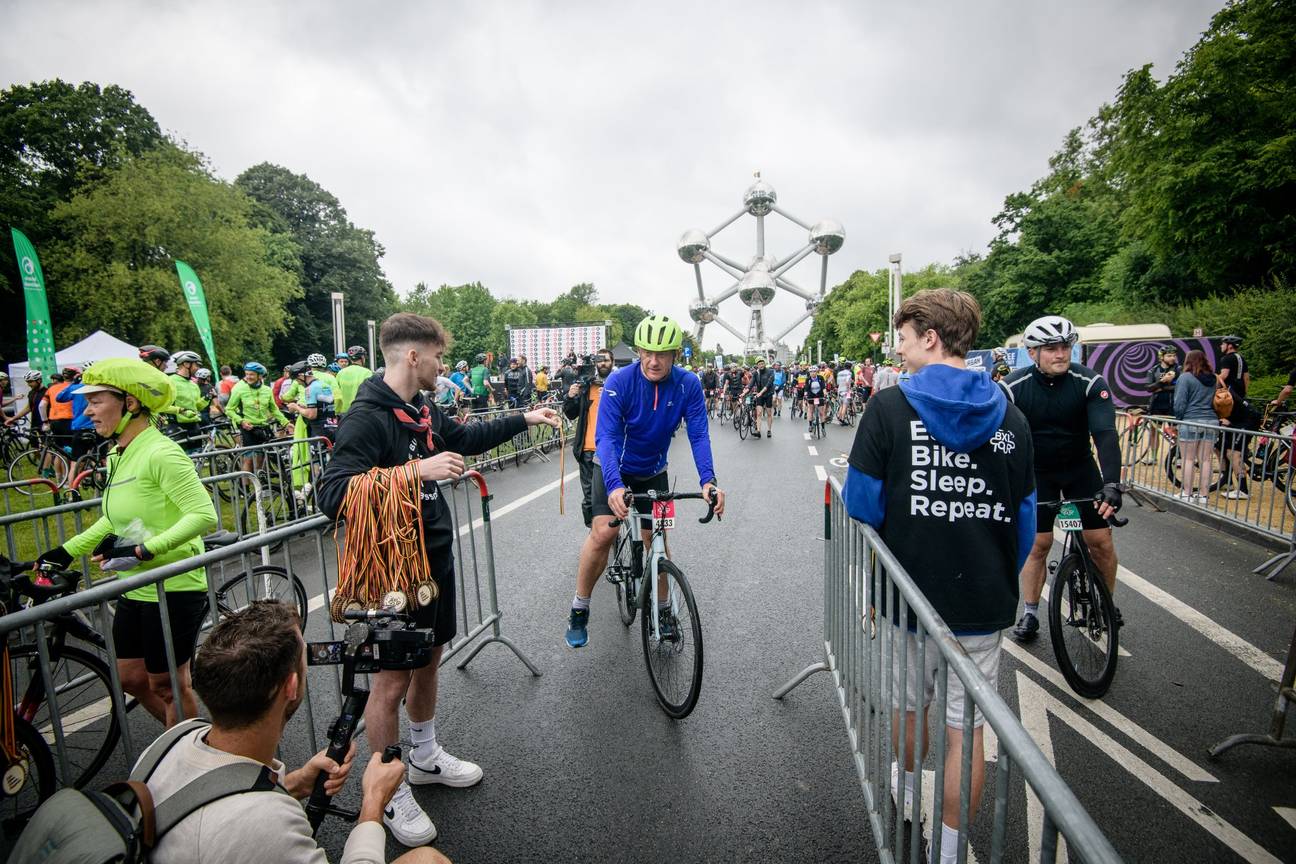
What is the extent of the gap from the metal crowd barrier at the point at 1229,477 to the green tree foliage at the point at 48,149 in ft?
133

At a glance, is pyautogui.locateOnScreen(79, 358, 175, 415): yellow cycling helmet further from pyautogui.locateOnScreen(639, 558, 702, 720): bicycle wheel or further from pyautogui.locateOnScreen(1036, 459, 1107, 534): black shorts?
pyautogui.locateOnScreen(1036, 459, 1107, 534): black shorts

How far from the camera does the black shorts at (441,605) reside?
274 centimetres

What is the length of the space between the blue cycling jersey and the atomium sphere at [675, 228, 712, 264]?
81247 millimetres

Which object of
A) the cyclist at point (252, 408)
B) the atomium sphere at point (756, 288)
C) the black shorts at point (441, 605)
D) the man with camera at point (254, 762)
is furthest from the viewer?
the atomium sphere at point (756, 288)

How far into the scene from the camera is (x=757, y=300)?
8950 centimetres

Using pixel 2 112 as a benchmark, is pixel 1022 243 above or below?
below

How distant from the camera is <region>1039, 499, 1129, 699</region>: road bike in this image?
363 centimetres

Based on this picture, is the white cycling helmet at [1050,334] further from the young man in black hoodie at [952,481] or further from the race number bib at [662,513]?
the race number bib at [662,513]

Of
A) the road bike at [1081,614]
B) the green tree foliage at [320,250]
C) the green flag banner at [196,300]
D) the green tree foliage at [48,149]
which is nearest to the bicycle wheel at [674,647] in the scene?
the road bike at [1081,614]

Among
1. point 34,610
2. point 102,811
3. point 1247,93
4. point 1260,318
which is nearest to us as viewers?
point 102,811

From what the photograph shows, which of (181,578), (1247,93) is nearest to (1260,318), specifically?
(1247,93)

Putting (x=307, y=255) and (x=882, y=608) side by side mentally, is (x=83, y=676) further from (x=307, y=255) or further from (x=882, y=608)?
(x=307, y=255)

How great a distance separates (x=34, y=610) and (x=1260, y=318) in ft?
80.5

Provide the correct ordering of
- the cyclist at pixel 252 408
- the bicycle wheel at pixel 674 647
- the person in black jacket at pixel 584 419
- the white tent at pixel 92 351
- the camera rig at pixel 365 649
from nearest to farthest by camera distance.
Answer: the camera rig at pixel 365 649 < the bicycle wheel at pixel 674 647 < the person in black jacket at pixel 584 419 < the cyclist at pixel 252 408 < the white tent at pixel 92 351
